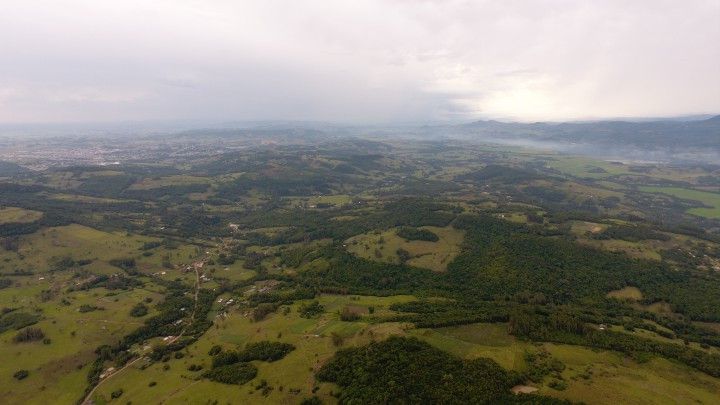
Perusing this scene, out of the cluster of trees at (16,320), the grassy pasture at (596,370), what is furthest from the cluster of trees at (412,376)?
the cluster of trees at (16,320)

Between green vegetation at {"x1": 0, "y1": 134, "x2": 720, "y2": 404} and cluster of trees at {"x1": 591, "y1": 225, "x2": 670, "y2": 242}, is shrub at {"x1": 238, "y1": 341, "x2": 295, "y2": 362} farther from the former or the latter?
cluster of trees at {"x1": 591, "y1": 225, "x2": 670, "y2": 242}

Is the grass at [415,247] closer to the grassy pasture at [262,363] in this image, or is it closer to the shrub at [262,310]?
the grassy pasture at [262,363]

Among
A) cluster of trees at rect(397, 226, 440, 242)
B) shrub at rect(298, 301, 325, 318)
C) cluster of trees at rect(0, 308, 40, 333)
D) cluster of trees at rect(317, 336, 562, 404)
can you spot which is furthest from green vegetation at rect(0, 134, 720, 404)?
cluster of trees at rect(397, 226, 440, 242)

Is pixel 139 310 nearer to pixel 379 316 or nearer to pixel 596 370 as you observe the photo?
pixel 379 316

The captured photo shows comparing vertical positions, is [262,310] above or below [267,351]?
below

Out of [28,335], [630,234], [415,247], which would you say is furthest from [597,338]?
[28,335]

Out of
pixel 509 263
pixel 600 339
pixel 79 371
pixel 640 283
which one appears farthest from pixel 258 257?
pixel 640 283

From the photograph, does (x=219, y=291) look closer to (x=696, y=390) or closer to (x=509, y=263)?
(x=509, y=263)

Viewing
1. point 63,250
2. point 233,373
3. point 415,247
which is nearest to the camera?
point 233,373
